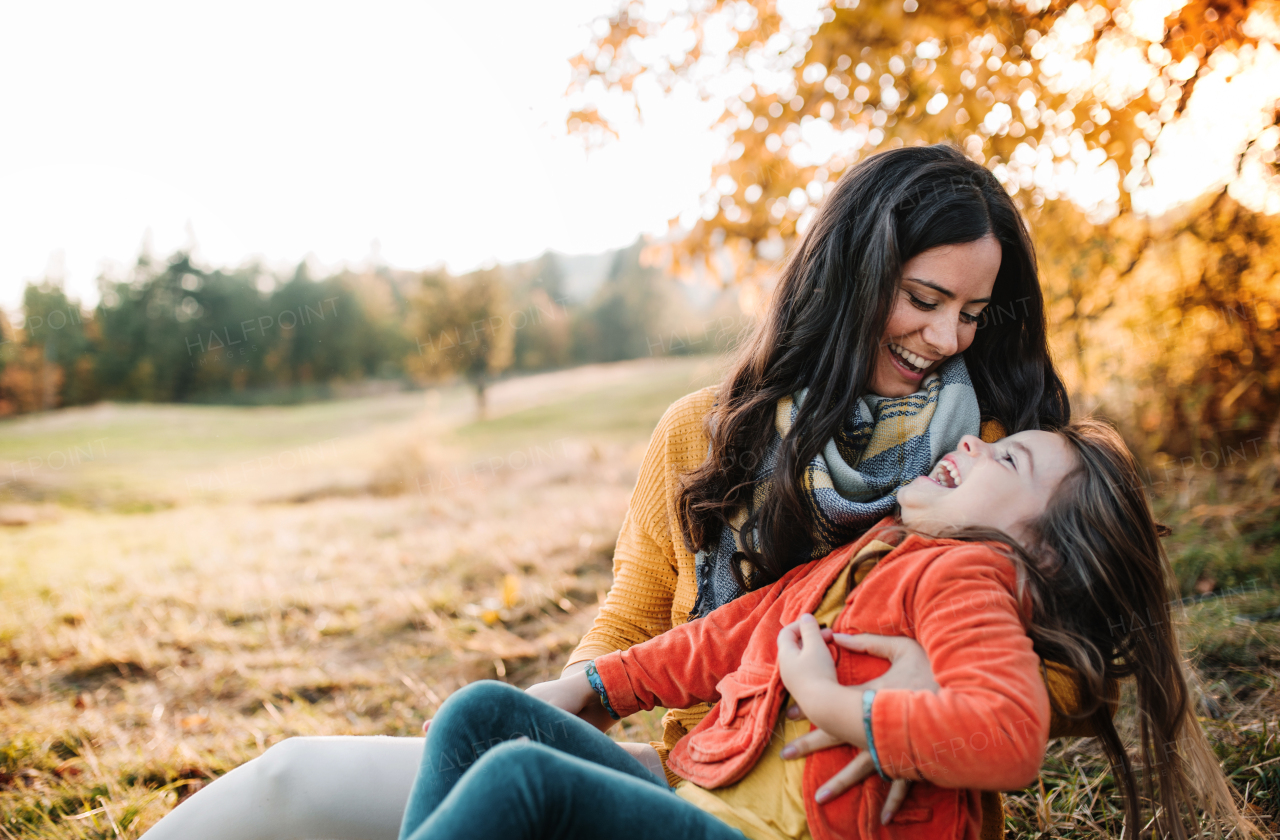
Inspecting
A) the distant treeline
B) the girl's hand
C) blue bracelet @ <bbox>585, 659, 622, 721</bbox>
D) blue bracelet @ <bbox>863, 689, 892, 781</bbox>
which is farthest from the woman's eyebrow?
the distant treeline

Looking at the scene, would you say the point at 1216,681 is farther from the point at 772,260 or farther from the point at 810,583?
the point at 772,260

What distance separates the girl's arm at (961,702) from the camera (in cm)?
95

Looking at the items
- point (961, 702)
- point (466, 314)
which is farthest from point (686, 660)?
point (466, 314)

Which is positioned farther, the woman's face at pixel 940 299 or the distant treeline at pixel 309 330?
the distant treeline at pixel 309 330

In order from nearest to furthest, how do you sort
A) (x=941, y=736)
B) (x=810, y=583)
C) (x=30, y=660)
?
(x=941, y=736) < (x=810, y=583) < (x=30, y=660)

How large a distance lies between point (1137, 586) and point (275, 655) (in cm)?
343

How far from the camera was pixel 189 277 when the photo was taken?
632 inches

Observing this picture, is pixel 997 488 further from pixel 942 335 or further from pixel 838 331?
pixel 838 331

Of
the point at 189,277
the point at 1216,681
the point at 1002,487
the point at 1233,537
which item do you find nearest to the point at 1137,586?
the point at 1002,487

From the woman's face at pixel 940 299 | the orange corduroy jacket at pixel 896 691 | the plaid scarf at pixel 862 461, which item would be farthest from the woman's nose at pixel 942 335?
the orange corduroy jacket at pixel 896 691

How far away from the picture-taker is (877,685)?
1.10m

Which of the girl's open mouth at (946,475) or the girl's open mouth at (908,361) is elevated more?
the girl's open mouth at (908,361)

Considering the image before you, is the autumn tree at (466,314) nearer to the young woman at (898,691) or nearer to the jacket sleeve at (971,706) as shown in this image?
the young woman at (898,691)

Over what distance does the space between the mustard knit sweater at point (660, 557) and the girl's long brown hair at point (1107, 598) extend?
0.38 metres
